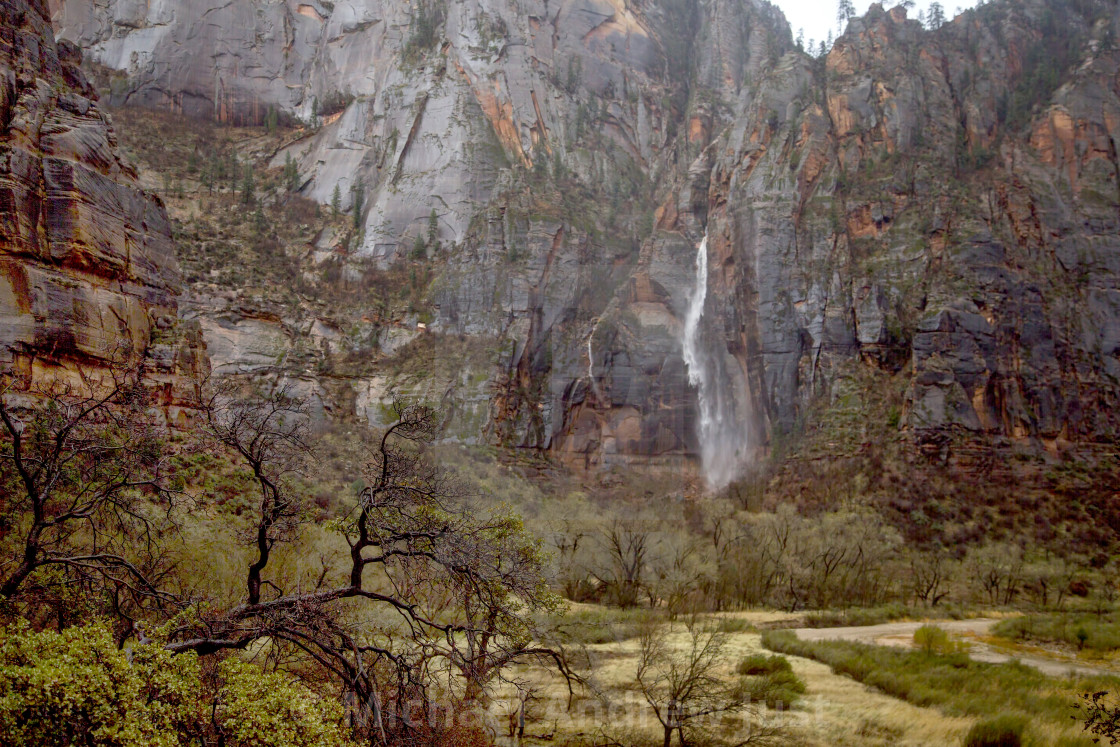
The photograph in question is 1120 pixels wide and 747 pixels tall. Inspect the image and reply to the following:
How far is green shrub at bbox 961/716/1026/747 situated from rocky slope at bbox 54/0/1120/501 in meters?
56.1

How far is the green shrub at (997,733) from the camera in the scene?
1822cm

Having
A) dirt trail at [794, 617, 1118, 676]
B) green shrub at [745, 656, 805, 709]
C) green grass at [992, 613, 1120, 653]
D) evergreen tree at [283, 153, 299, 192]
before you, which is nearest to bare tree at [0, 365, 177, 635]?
green shrub at [745, 656, 805, 709]

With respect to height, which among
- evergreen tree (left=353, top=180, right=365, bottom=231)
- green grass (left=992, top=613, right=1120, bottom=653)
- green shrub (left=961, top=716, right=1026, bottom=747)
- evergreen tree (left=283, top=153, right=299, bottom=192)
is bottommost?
green grass (left=992, top=613, right=1120, bottom=653)

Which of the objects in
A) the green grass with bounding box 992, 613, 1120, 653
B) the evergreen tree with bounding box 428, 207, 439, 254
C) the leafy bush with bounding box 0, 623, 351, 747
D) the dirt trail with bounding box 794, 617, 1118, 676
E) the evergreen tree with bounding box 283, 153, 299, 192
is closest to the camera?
the leafy bush with bounding box 0, 623, 351, 747

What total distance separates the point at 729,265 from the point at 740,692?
231 ft

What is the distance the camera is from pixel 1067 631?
1336 inches

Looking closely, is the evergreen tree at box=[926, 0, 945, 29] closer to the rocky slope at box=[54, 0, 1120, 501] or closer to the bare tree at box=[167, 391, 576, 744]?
the rocky slope at box=[54, 0, 1120, 501]

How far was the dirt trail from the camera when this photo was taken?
27.8 m

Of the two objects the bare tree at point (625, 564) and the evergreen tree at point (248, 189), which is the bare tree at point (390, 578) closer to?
the bare tree at point (625, 564)

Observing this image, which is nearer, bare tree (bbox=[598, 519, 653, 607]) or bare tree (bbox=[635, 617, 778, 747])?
bare tree (bbox=[635, 617, 778, 747])

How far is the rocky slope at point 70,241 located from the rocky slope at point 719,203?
163ft

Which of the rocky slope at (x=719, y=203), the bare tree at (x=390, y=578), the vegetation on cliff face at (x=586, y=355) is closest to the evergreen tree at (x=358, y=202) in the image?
the rocky slope at (x=719, y=203)

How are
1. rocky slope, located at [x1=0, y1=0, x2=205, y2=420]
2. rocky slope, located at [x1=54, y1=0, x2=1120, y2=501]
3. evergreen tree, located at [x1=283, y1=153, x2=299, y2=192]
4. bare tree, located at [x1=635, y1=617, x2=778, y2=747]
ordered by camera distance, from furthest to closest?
evergreen tree, located at [x1=283, y1=153, x2=299, y2=192]
rocky slope, located at [x1=54, y1=0, x2=1120, y2=501]
rocky slope, located at [x1=0, y1=0, x2=205, y2=420]
bare tree, located at [x1=635, y1=617, x2=778, y2=747]

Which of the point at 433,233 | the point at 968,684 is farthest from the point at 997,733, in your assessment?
the point at 433,233
